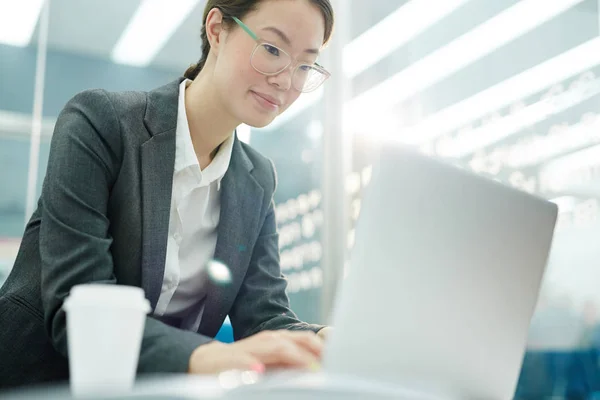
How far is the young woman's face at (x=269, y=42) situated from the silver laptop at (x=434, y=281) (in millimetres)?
641

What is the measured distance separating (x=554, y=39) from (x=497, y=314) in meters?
2.78

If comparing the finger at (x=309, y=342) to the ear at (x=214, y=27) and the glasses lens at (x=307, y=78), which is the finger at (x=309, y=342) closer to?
the glasses lens at (x=307, y=78)

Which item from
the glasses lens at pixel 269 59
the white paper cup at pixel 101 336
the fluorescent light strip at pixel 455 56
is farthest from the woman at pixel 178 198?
the fluorescent light strip at pixel 455 56

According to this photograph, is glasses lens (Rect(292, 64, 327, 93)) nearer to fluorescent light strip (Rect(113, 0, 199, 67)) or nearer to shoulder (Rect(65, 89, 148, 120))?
shoulder (Rect(65, 89, 148, 120))

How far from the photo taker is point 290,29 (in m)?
1.32

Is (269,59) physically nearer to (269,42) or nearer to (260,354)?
(269,42)

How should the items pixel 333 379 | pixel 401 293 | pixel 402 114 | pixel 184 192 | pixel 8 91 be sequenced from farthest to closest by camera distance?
pixel 402 114 < pixel 8 91 < pixel 184 192 < pixel 401 293 < pixel 333 379

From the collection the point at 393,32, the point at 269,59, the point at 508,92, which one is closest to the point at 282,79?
the point at 269,59

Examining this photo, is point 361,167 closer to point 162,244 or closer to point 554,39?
point 554,39

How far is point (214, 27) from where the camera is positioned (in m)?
1.44

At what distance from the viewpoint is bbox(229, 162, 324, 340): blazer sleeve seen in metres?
1.40

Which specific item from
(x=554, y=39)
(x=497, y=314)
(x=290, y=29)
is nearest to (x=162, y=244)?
(x=290, y=29)

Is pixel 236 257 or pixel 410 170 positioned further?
pixel 236 257

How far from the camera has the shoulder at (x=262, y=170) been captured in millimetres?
1499
